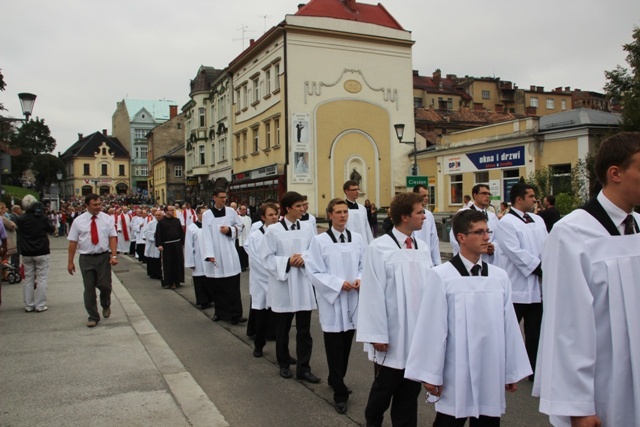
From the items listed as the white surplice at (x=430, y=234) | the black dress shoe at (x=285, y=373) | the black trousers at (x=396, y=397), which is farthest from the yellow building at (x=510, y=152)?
the black trousers at (x=396, y=397)

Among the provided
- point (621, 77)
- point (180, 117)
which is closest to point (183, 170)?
point (180, 117)

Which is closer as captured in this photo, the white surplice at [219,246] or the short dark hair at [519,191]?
the short dark hair at [519,191]

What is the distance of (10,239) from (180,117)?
69698 mm

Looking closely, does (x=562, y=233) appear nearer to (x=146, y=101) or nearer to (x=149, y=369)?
(x=149, y=369)

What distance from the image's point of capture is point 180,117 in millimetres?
79625

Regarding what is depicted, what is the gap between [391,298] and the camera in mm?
4332

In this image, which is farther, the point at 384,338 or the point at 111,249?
the point at 111,249

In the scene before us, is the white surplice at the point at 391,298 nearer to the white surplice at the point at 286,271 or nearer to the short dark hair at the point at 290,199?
the white surplice at the point at 286,271

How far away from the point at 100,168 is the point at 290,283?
107m

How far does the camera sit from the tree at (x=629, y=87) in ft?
69.1

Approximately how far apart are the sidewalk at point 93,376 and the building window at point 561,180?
56.1 ft

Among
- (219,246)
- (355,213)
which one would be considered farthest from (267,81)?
(355,213)

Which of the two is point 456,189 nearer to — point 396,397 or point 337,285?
point 337,285

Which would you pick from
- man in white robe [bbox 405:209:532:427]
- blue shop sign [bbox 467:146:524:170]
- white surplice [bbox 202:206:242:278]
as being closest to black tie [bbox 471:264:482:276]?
man in white robe [bbox 405:209:532:427]
